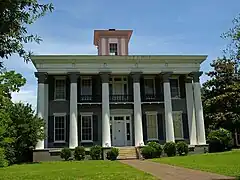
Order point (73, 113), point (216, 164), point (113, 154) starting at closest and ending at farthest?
point (216, 164), point (113, 154), point (73, 113)

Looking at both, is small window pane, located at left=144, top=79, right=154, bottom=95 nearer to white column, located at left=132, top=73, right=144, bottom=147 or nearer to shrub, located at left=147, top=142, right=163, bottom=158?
white column, located at left=132, top=73, right=144, bottom=147

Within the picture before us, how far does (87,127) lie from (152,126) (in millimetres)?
6600

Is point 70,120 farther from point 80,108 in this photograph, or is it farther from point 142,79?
point 142,79

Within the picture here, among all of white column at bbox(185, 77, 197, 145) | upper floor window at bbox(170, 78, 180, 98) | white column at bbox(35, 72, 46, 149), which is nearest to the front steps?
white column at bbox(185, 77, 197, 145)

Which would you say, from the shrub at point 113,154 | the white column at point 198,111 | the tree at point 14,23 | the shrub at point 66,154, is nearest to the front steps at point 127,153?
the shrub at point 113,154

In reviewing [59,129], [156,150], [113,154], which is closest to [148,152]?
[156,150]

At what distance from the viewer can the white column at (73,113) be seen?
30.2 metres

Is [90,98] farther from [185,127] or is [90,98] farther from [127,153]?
[185,127]

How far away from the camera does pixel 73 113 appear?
30.9m

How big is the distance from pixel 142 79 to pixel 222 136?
984 cm

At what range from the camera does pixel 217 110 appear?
1551 inches

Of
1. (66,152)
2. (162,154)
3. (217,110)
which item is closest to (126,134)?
(162,154)

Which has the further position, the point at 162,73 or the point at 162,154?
the point at 162,73

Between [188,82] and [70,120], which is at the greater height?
[188,82]
